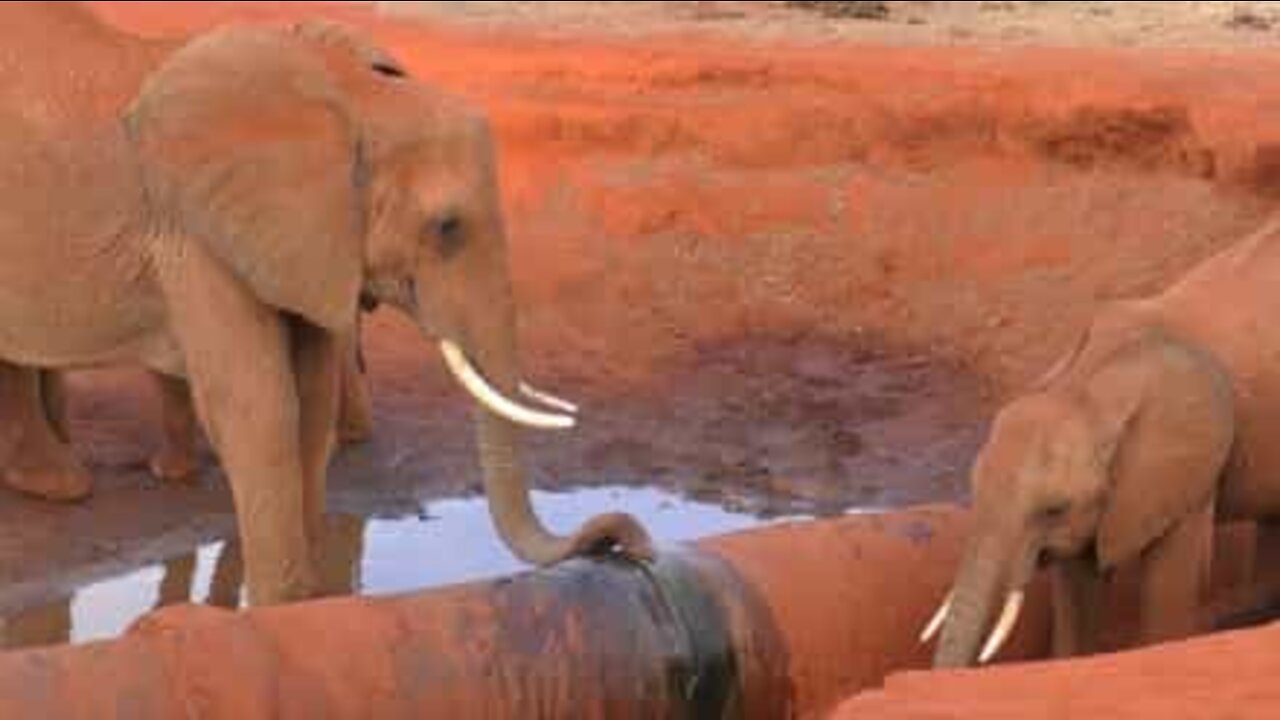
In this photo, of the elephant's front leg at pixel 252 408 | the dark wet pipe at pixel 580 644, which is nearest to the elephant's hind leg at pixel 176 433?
the elephant's front leg at pixel 252 408

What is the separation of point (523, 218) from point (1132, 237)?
11.9 ft

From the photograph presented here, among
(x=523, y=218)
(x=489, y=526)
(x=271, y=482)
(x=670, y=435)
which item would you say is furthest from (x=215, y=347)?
(x=523, y=218)

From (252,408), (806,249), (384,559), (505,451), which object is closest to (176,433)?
(384,559)

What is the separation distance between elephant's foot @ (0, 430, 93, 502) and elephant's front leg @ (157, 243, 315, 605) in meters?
2.10

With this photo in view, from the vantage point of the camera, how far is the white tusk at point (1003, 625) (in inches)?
272

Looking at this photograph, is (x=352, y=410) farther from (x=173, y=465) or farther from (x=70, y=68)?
(x=70, y=68)

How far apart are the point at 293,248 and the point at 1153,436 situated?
2937 mm

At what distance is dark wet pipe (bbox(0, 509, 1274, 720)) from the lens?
6219mm

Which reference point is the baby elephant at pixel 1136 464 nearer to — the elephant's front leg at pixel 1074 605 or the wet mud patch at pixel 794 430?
the elephant's front leg at pixel 1074 605

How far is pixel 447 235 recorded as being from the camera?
7.68 metres

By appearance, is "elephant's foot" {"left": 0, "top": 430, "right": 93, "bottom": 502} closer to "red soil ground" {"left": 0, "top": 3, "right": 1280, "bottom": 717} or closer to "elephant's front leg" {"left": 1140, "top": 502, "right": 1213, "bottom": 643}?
"red soil ground" {"left": 0, "top": 3, "right": 1280, "bottom": 717}

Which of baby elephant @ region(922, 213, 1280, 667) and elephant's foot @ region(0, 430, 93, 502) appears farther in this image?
elephant's foot @ region(0, 430, 93, 502)

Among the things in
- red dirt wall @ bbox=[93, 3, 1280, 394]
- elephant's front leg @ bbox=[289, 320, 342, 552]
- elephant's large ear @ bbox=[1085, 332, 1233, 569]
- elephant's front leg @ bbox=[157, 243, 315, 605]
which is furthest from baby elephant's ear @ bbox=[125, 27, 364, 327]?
red dirt wall @ bbox=[93, 3, 1280, 394]

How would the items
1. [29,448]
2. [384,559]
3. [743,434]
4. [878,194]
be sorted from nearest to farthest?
1. [384,559]
2. [29,448]
3. [743,434]
4. [878,194]
